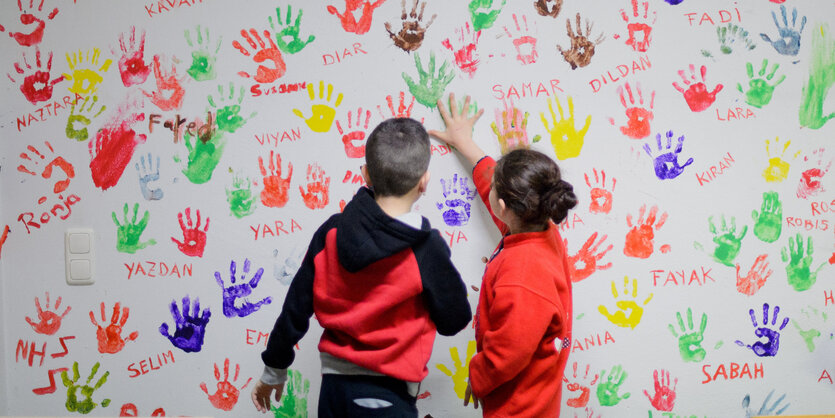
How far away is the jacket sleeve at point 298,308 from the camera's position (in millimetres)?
1119

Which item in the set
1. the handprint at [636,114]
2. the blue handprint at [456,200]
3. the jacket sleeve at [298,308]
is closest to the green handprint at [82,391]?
the jacket sleeve at [298,308]

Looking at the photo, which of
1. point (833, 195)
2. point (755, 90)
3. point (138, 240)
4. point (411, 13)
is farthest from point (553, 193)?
point (138, 240)

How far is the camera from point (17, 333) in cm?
137

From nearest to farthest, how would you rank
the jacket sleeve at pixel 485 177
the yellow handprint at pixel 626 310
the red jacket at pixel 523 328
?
the red jacket at pixel 523 328 → the jacket sleeve at pixel 485 177 → the yellow handprint at pixel 626 310

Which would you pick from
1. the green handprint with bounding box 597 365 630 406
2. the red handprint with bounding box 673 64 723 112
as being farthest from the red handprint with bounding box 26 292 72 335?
the red handprint with bounding box 673 64 723 112

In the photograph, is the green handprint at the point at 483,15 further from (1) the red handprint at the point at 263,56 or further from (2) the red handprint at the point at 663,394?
(2) the red handprint at the point at 663,394

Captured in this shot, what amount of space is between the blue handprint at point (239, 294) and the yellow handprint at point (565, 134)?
72 centimetres

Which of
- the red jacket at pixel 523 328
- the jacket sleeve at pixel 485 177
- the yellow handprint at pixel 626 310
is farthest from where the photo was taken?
the yellow handprint at pixel 626 310

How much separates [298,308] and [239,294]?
0.93 ft

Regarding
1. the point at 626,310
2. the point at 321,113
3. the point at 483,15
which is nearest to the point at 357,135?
the point at 321,113

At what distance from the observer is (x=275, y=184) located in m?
1.33

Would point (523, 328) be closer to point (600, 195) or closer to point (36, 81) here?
point (600, 195)

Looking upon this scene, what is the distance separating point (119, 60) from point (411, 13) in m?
0.66

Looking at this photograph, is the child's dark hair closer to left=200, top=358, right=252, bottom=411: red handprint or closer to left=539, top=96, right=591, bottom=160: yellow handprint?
left=539, top=96, right=591, bottom=160: yellow handprint
